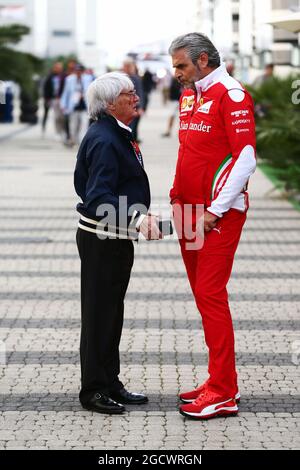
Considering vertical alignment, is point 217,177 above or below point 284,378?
above

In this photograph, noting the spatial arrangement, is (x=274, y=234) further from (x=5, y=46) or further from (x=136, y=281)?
(x=5, y=46)

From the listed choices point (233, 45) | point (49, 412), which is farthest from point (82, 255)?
point (233, 45)

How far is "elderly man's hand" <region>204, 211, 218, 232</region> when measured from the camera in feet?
20.5

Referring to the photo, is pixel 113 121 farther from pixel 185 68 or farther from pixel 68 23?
pixel 68 23

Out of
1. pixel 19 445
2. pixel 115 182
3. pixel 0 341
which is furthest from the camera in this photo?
pixel 0 341

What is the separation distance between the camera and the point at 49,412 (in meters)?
6.41

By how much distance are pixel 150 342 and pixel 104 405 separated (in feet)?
5.59

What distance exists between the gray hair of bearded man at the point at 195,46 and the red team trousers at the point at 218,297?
81 centimetres

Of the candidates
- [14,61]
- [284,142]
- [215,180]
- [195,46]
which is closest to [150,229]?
[215,180]

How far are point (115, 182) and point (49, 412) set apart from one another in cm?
127

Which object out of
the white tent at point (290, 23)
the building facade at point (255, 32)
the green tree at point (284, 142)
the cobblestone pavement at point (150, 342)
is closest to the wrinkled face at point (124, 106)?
the cobblestone pavement at point (150, 342)

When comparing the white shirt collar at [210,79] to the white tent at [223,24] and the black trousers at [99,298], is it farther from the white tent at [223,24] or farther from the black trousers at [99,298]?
the white tent at [223,24]

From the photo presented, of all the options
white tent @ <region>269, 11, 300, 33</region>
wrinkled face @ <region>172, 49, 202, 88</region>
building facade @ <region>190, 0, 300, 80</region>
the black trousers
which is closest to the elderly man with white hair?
Answer: the black trousers

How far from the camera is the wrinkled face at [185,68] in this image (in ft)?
20.6
